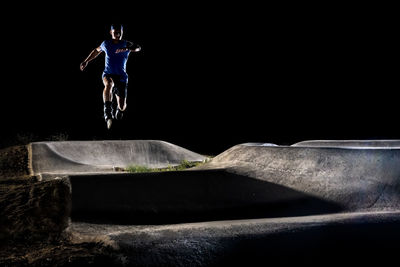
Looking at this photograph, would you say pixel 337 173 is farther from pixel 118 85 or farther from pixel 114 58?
pixel 114 58

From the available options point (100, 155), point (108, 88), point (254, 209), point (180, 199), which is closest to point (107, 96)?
point (108, 88)

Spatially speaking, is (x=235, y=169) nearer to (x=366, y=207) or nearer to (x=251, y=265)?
(x=366, y=207)

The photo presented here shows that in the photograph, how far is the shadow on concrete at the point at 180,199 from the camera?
5.69 meters

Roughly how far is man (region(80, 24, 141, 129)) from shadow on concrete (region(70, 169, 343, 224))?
1312mm

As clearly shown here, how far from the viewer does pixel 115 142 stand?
44.3 ft

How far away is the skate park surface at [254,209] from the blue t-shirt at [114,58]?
6.32 ft

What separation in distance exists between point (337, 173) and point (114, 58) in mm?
4408

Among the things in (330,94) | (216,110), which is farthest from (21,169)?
(330,94)

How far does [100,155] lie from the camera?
12.8 meters

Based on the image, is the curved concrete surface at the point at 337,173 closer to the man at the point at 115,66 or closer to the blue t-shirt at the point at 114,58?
the man at the point at 115,66

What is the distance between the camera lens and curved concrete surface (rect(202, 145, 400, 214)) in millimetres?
5277

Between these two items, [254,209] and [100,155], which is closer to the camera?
[254,209]

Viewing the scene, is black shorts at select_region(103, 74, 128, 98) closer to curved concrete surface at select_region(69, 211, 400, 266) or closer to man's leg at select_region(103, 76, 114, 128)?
man's leg at select_region(103, 76, 114, 128)

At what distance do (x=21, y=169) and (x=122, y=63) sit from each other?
5485 mm
